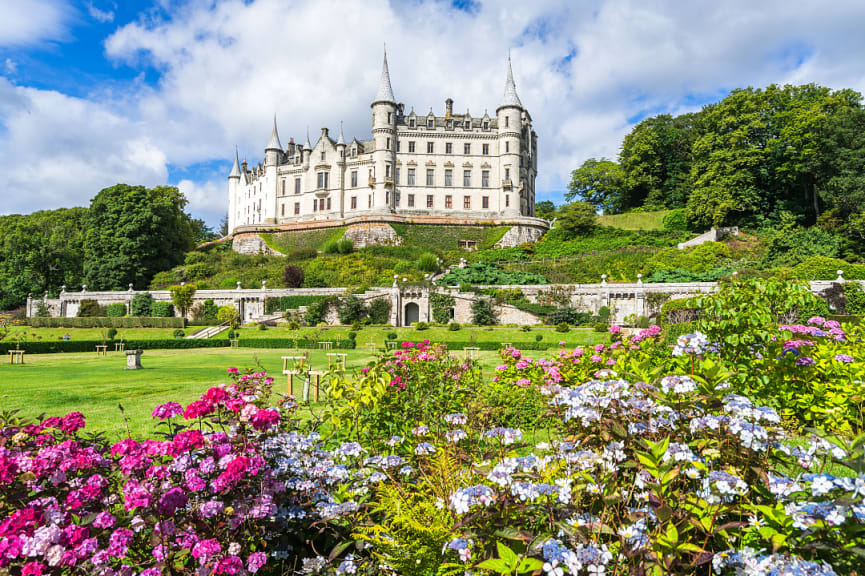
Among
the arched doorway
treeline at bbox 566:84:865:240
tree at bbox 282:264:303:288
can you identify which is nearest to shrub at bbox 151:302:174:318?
tree at bbox 282:264:303:288

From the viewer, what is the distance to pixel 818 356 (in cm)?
699

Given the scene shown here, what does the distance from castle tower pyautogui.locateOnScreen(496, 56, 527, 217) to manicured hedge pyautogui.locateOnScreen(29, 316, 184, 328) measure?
119 ft

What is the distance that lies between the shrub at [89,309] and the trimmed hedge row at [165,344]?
19864 mm

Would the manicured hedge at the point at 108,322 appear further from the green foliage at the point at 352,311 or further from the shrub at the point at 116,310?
the green foliage at the point at 352,311

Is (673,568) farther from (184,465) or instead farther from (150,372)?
(150,372)

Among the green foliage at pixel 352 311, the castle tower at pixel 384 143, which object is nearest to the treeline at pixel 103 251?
the castle tower at pixel 384 143

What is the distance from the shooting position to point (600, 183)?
59531mm

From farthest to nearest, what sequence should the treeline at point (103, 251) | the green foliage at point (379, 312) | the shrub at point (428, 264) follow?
the treeline at point (103, 251) → the shrub at point (428, 264) → the green foliage at point (379, 312)

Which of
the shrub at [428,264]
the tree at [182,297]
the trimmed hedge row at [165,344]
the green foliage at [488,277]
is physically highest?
the shrub at [428,264]

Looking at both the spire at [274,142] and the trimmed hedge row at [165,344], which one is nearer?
the trimmed hedge row at [165,344]

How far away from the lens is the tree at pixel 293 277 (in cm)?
4453

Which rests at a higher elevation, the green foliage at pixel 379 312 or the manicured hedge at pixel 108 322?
the green foliage at pixel 379 312

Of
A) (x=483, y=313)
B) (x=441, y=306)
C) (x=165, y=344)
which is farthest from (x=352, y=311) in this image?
(x=165, y=344)

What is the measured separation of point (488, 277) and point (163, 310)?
2825 cm
